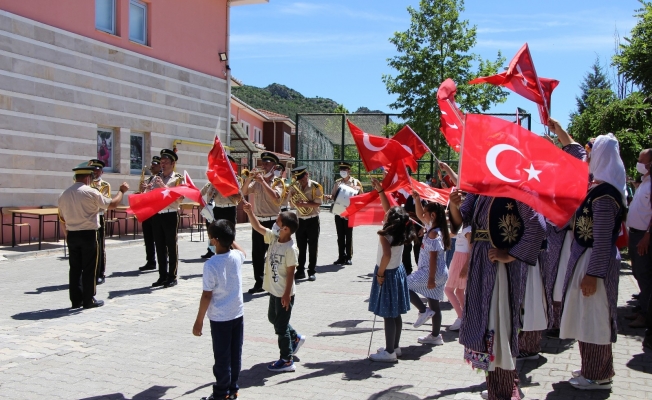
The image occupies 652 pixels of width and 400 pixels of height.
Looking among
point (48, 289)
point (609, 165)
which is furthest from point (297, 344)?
point (48, 289)

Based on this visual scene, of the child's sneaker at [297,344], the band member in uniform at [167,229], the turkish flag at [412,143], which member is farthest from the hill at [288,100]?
the child's sneaker at [297,344]

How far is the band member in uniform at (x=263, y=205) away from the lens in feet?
33.2

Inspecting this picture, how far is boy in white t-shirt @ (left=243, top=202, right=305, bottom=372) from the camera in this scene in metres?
6.07

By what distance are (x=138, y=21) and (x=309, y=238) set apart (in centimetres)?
1225

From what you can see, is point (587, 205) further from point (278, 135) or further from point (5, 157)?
point (278, 135)

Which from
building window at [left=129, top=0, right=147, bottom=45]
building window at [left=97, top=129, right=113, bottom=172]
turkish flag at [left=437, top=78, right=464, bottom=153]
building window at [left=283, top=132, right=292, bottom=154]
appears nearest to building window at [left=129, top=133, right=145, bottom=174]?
building window at [left=97, top=129, right=113, bottom=172]

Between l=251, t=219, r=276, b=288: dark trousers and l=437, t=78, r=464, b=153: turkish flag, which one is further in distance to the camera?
l=251, t=219, r=276, b=288: dark trousers

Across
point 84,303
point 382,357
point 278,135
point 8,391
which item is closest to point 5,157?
point 84,303

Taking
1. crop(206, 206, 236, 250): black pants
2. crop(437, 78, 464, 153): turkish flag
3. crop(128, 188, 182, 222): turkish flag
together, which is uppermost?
crop(437, 78, 464, 153): turkish flag

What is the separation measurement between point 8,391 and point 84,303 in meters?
3.32

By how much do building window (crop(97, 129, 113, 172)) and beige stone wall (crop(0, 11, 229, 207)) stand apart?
157mm

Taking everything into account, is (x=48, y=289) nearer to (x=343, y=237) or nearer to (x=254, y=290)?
(x=254, y=290)

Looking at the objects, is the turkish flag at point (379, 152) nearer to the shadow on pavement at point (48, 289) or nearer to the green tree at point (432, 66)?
the shadow on pavement at point (48, 289)

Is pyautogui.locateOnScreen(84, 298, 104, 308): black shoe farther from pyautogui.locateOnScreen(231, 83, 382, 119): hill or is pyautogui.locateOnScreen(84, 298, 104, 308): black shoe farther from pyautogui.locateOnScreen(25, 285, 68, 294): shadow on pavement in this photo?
pyautogui.locateOnScreen(231, 83, 382, 119): hill
